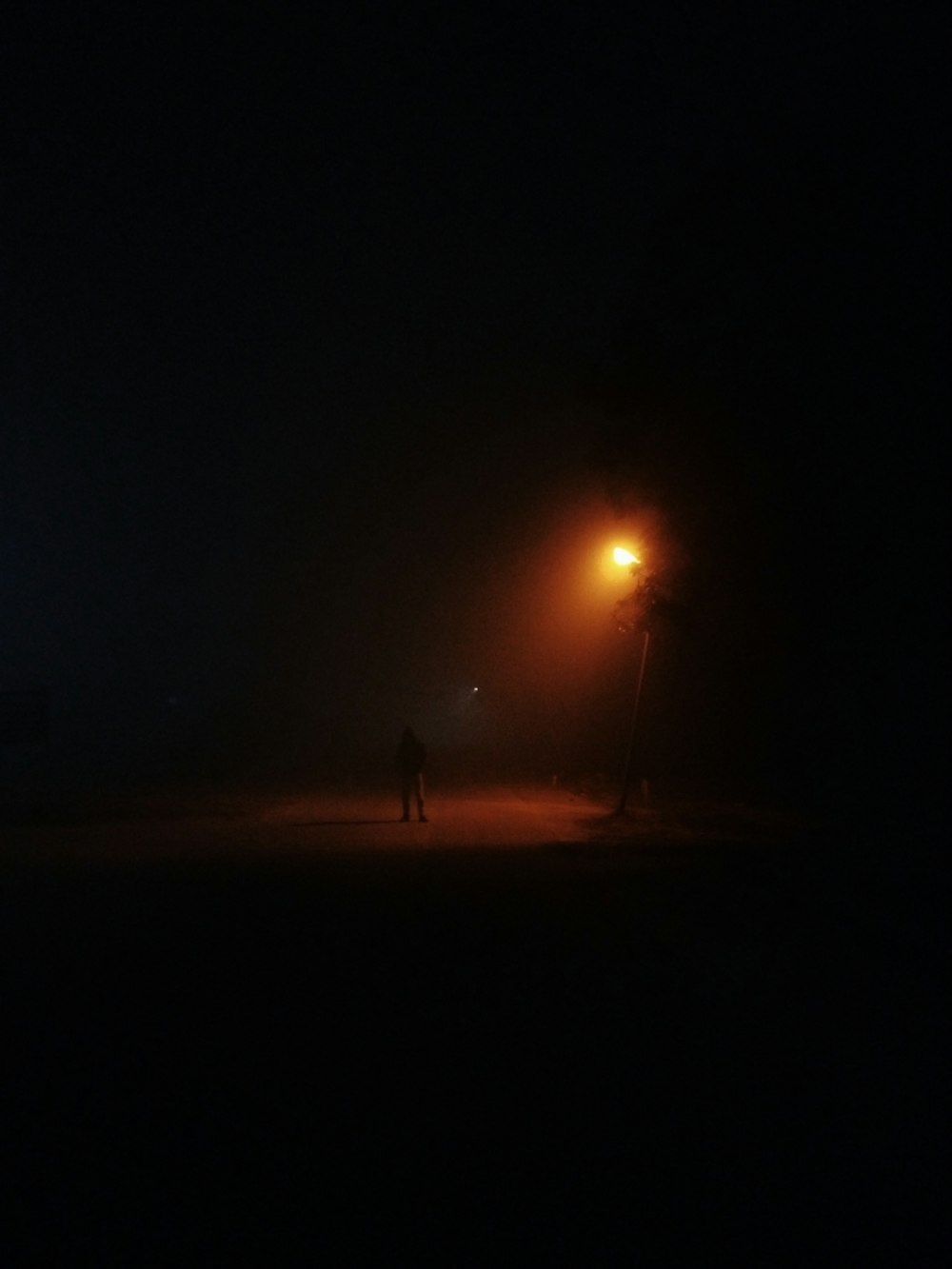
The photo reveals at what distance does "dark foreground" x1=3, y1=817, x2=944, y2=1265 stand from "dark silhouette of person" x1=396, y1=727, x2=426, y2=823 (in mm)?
12620

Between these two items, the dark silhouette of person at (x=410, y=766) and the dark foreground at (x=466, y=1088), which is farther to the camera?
the dark silhouette of person at (x=410, y=766)

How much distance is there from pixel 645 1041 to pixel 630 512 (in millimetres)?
19486

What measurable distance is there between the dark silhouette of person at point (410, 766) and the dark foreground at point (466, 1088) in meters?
12.6

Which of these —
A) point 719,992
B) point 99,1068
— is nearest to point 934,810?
point 719,992

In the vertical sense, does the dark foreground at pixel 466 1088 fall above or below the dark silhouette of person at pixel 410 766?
below

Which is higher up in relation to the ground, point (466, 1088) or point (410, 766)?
point (410, 766)

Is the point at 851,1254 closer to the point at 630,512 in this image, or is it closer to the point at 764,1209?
the point at 764,1209

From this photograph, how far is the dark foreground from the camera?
5902 millimetres

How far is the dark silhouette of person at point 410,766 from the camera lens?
26859 millimetres

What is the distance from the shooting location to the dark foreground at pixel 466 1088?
→ 5902 millimetres

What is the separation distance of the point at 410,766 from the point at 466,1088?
19282 mm

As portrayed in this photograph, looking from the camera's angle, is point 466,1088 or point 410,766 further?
point 410,766

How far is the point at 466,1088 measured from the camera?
7.79m

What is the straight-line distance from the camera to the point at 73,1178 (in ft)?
20.8
